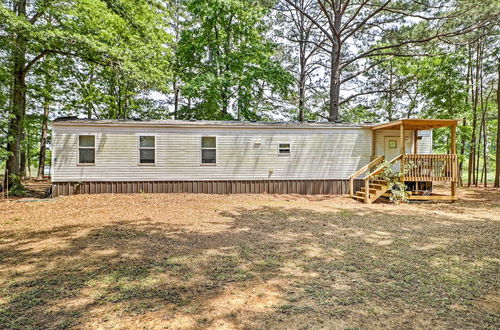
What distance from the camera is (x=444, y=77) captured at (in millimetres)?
14008

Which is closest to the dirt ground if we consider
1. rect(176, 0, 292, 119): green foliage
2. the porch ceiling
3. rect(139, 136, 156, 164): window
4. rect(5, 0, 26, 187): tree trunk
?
rect(139, 136, 156, 164): window

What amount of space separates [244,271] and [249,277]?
0.63ft

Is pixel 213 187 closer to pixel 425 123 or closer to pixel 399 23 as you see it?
pixel 425 123

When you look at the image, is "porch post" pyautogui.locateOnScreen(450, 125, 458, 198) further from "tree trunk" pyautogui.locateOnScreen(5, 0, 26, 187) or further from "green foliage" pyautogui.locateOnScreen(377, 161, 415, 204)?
"tree trunk" pyautogui.locateOnScreen(5, 0, 26, 187)

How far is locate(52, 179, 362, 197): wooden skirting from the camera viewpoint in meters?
9.40

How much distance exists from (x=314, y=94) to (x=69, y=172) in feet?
52.4

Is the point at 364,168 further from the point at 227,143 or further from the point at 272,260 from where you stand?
the point at 272,260

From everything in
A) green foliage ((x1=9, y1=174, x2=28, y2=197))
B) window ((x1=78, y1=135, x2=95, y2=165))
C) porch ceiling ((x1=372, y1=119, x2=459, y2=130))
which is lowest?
green foliage ((x1=9, y1=174, x2=28, y2=197))

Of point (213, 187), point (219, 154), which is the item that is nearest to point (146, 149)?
point (219, 154)

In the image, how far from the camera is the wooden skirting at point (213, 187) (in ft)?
30.8

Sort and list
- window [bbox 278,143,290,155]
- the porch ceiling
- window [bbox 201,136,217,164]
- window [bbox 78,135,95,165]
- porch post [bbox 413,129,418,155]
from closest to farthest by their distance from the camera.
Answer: the porch ceiling → window [bbox 78,135,95,165] → window [bbox 201,136,217,164] → window [bbox 278,143,290,155] → porch post [bbox 413,129,418,155]

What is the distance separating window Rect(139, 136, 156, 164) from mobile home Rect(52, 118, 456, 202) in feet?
0.12

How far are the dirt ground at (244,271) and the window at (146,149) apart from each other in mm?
3391

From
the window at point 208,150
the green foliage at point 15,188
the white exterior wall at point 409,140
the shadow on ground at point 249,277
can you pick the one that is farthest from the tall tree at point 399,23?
the green foliage at point 15,188
